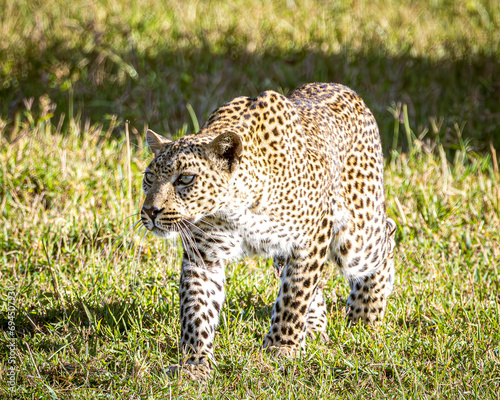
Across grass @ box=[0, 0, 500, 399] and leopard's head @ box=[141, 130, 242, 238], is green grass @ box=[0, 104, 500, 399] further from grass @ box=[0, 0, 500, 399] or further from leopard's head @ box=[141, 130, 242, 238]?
leopard's head @ box=[141, 130, 242, 238]

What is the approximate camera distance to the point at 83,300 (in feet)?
16.6

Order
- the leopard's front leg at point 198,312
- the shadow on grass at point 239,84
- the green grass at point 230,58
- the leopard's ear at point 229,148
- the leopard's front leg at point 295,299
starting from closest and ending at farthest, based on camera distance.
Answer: the leopard's ear at point 229,148 < the leopard's front leg at point 198,312 < the leopard's front leg at point 295,299 < the shadow on grass at point 239,84 < the green grass at point 230,58

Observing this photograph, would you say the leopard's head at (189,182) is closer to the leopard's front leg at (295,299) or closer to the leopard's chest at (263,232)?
the leopard's chest at (263,232)

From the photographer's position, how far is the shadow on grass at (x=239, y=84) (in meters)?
8.48

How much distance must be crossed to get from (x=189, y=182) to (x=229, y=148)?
29 centimetres

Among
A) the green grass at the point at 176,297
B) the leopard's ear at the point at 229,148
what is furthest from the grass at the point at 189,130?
the leopard's ear at the point at 229,148

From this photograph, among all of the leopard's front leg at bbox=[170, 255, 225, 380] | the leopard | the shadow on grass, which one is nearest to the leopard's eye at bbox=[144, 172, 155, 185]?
the leopard

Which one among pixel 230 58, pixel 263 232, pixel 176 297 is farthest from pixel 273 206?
pixel 230 58

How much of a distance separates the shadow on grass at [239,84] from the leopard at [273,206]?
320 centimetres

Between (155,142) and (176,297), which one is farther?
(176,297)

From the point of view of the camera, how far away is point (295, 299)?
4629 mm

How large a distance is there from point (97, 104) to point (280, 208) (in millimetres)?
4620

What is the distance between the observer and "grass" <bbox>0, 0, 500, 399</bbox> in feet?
14.7

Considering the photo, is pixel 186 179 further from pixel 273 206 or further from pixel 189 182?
pixel 273 206
